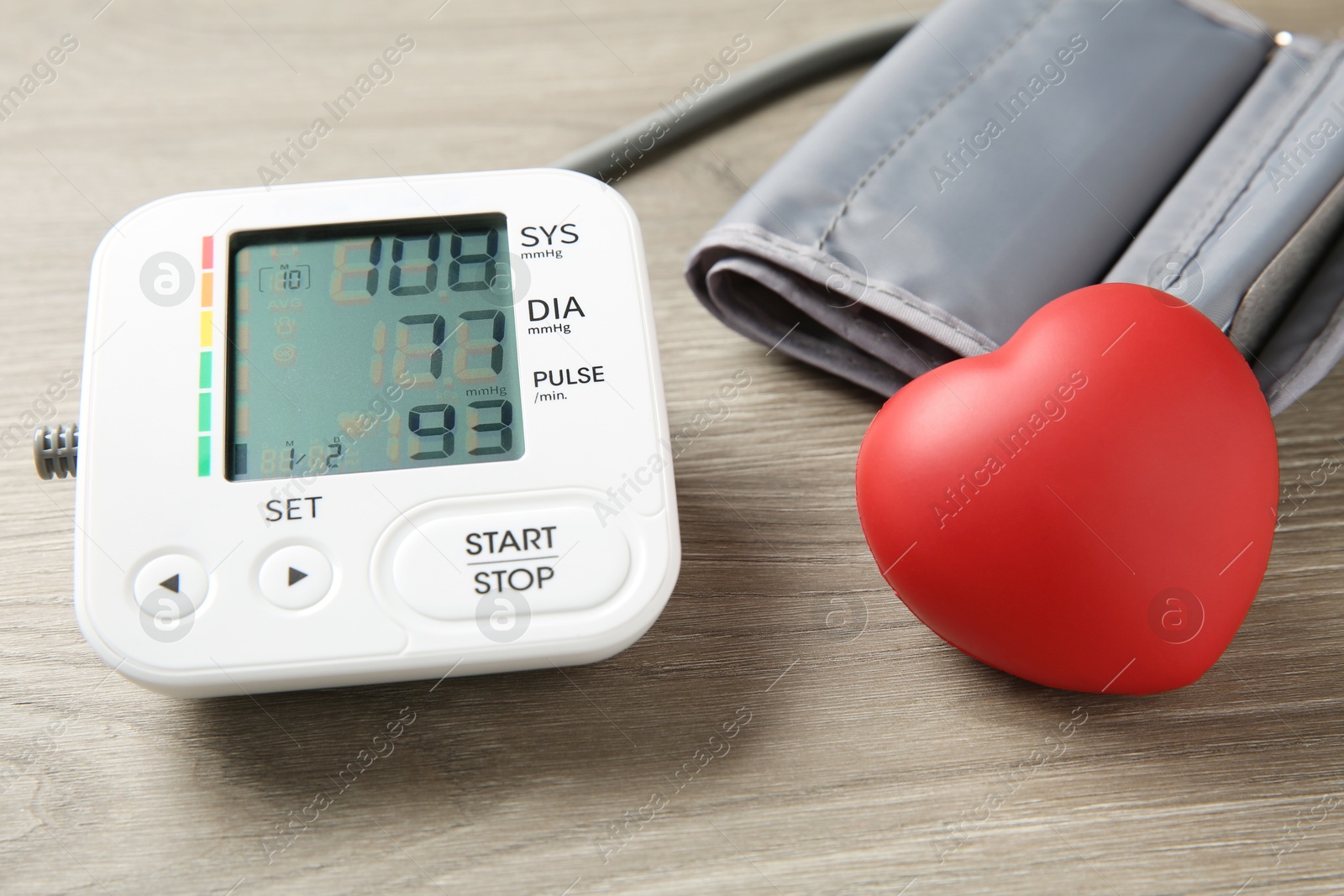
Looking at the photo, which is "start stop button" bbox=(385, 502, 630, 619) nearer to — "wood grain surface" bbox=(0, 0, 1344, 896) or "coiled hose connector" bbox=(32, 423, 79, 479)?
"wood grain surface" bbox=(0, 0, 1344, 896)

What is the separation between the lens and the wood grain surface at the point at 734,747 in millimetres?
538

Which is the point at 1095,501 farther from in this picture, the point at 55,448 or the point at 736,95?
the point at 55,448

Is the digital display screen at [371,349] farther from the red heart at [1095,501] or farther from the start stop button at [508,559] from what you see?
the red heart at [1095,501]

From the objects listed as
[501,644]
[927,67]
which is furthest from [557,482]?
[927,67]

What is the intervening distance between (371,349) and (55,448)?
0.64 feet

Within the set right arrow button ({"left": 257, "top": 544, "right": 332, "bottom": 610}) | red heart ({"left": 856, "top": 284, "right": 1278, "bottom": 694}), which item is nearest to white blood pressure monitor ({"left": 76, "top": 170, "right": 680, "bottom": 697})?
right arrow button ({"left": 257, "top": 544, "right": 332, "bottom": 610})

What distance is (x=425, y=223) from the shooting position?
62 centimetres

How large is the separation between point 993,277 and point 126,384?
1.81ft

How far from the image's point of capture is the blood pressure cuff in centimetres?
65

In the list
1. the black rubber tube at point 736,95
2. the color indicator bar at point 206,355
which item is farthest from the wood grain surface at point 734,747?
the black rubber tube at point 736,95

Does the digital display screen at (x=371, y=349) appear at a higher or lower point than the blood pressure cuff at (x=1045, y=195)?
lower

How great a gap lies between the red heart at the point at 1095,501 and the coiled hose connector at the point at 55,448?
482 millimetres

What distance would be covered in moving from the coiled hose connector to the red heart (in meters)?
0.48

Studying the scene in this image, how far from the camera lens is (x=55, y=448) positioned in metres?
0.59
